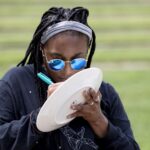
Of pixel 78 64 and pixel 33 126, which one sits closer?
pixel 33 126

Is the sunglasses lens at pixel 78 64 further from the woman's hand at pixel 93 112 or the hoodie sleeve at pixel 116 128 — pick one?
the hoodie sleeve at pixel 116 128

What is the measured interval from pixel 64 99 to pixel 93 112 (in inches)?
8.0

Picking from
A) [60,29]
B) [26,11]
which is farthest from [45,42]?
[26,11]

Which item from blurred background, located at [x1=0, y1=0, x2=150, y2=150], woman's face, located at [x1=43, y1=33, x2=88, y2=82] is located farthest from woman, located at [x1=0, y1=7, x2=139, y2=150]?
blurred background, located at [x1=0, y1=0, x2=150, y2=150]

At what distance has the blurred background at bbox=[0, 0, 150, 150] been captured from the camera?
519 inches

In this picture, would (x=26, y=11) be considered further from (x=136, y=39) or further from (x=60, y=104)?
(x=60, y=104)

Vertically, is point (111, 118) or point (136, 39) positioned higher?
point (111, 118)

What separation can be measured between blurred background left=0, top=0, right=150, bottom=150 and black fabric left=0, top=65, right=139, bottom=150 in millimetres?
5067

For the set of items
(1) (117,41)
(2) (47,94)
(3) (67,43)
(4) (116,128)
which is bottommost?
(1) (117,41)

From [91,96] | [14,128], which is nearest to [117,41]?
[14,128]

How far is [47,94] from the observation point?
13.9ft

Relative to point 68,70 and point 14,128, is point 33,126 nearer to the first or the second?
point 14,128

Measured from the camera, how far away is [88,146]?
436 centimetres

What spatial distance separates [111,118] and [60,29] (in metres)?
0.57
